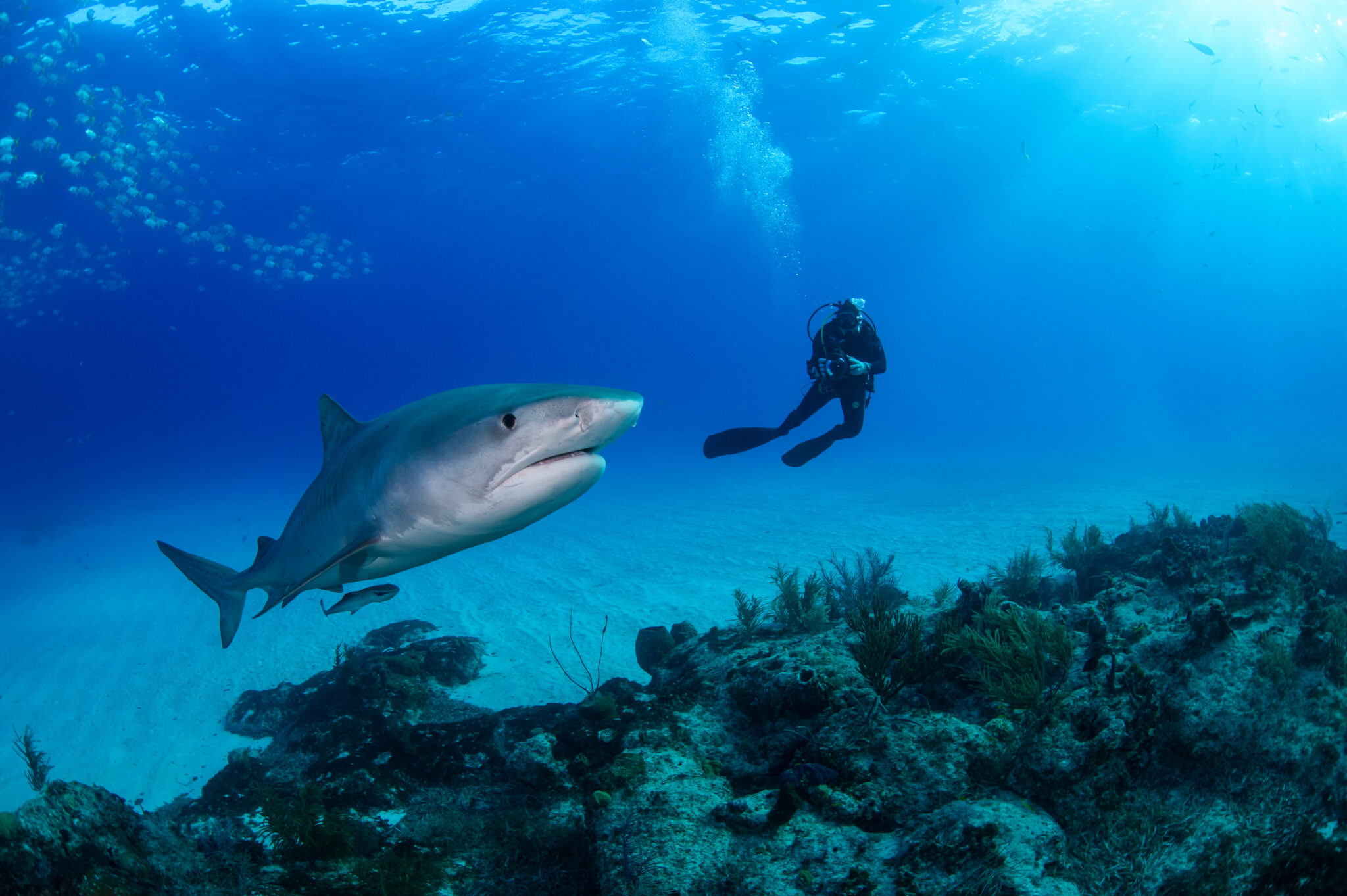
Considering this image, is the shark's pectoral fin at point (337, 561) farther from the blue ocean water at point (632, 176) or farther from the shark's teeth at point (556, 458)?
the blue ocean water at point (632, 176)

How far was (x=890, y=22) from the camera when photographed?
26359 millimetres

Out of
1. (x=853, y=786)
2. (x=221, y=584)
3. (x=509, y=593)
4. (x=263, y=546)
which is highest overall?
(x=509, y=593)

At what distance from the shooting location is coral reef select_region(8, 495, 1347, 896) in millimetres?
2020

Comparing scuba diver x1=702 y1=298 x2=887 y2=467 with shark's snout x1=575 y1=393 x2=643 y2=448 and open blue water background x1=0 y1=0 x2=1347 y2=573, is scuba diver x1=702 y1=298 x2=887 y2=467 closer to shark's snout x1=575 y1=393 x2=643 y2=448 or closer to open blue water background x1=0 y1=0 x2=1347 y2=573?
shark's snout x1=575 y1=393 x2=643 y2=448

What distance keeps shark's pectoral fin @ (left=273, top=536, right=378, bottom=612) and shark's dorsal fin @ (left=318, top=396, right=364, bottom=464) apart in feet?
3.72

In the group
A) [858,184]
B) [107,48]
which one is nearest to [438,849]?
[107,48]

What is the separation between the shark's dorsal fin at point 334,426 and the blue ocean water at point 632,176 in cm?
979

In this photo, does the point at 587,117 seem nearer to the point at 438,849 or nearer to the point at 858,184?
the point at 858,184

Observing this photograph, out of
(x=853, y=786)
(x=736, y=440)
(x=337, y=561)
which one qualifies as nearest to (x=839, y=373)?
(x=736, y=440)

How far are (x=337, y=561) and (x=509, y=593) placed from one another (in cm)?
896

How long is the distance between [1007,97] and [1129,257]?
65.8 metres

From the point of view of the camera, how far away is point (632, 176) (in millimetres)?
44875

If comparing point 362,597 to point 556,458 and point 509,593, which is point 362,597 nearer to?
point 556,458

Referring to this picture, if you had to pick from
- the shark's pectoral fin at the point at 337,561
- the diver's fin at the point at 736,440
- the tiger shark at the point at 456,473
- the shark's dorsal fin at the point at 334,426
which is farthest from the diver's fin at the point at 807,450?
the shark's pectoral fin at the point at 337,561
